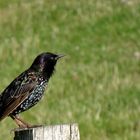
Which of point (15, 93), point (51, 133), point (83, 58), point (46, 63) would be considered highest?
point (83, 58)

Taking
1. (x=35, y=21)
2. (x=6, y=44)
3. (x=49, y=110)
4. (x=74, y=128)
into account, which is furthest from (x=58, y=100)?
(x=74, y=128)

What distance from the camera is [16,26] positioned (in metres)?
Result: 16.3

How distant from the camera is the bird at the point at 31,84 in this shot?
8.09m

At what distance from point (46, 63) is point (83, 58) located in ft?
21.6

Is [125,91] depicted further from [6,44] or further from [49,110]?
[6,44]

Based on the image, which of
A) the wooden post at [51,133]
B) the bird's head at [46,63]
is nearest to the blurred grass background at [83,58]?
the bird's head at [46,63]

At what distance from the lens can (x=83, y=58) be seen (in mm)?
14859

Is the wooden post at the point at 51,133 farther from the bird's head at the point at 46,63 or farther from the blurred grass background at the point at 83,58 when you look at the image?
the blurred grass background at the point at 83,58

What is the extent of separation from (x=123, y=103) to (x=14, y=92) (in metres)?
5.02

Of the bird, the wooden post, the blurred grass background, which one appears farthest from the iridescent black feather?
the blurred grass background

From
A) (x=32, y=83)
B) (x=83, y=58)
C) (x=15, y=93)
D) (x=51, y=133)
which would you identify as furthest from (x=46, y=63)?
(x=83, y=58)

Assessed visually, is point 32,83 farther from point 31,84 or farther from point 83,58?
point 83,58

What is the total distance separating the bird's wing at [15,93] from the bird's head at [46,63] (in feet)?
0.41

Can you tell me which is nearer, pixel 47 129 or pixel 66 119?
pixel 47 129
